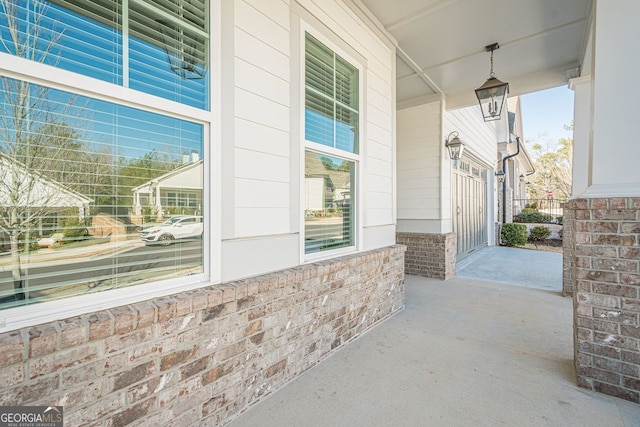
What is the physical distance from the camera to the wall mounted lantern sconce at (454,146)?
5.39 metres

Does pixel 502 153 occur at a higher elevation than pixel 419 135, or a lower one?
higher

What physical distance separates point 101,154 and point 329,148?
1.84 m

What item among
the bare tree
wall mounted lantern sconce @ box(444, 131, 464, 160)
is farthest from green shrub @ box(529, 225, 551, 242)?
the bare tree

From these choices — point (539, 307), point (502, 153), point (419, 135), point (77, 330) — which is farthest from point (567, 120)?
point (77, 330)

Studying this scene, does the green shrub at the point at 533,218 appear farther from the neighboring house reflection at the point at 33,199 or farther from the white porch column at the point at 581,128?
the neighboring house reflection at the point at 33,199

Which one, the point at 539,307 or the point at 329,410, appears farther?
the point at 539,307

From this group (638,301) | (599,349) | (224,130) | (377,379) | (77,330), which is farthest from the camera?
(377,379)

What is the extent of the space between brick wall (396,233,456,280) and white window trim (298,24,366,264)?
270cm

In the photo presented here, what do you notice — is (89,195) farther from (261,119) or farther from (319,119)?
(319,119)

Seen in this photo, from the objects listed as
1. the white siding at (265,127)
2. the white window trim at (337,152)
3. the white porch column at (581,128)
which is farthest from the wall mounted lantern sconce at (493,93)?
the white siding at (265,127)

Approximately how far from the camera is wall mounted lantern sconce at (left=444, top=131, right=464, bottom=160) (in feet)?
17.7

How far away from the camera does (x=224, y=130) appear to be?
189 cm

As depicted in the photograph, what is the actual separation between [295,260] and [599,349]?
7.77ft

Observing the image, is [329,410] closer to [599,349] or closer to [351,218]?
[351,218]
